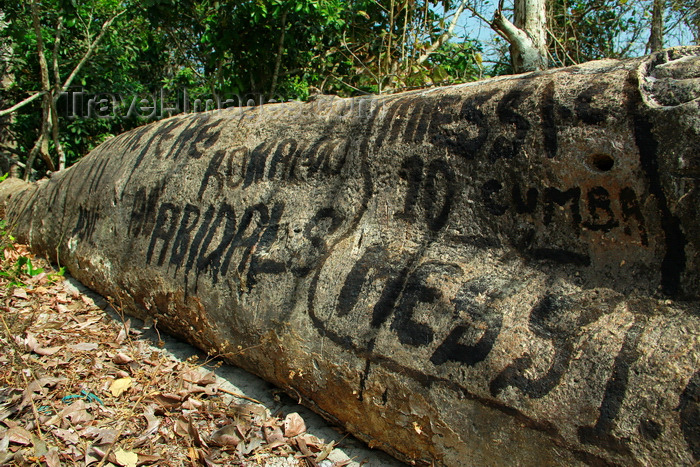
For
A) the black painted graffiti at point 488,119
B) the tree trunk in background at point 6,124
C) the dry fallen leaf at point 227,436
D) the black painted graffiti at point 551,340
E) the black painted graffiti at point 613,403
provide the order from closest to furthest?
the black painted graffiti at point 613,403 < the black painted graffiti at point 551,340 < the black painted graffiti at point 488,119 < the dry fallen leaf at point 227,436 < the tree trunk in background at point 6,124

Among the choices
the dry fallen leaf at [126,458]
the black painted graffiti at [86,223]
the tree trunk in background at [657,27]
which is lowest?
the dry fallen leaf at [126,458]

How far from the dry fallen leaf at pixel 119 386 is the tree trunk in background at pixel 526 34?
357 cm

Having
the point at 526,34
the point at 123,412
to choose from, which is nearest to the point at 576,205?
the point at 123,412

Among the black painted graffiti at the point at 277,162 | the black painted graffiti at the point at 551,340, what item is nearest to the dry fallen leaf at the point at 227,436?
the black painted graffiti at the point at 551,340

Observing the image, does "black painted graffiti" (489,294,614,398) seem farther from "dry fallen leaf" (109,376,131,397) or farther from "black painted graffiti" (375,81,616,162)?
"dry fallen leaf" (109,376,131,397)

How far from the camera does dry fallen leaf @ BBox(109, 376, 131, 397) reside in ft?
8.02

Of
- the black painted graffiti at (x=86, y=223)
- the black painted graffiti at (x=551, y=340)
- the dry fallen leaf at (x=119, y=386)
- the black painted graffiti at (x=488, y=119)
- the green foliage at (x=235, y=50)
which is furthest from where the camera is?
the green foliage at (x=235, y=50)

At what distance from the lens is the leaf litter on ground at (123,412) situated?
202cm

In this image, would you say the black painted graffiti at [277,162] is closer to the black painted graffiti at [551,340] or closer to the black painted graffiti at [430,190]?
the black painted graffiti at [430,190]

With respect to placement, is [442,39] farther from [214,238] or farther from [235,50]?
[214,238]

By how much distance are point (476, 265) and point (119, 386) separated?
1723 millimetres

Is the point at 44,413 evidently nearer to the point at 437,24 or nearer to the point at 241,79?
the point at 241,79

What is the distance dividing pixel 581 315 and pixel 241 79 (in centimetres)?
546

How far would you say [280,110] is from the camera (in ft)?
9.78
